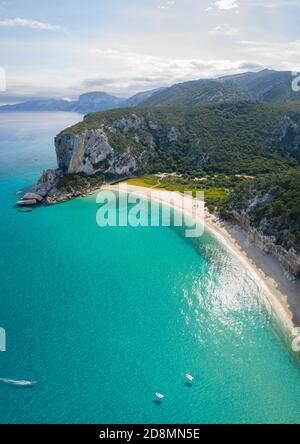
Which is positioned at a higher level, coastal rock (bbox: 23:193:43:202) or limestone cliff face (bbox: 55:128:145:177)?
limestone cliff face (bbox: 55:128:145:177)

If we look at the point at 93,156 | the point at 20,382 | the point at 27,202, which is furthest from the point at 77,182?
the point at 20,382

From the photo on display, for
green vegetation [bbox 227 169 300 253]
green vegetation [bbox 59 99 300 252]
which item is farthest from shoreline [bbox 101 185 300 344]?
green vegetation [bbox 59 99 300 252]

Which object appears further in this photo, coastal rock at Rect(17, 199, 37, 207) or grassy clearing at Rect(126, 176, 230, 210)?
coastal rock at Rect(17, 199, 37, 207)

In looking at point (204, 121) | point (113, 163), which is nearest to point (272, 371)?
point (113, 163)

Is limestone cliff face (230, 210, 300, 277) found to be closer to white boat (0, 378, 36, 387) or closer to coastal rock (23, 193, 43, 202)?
white boat (0, 378, 36, 387)

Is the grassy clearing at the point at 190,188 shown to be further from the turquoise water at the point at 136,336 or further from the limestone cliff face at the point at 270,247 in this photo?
the turquoise water at the point at 136,336
